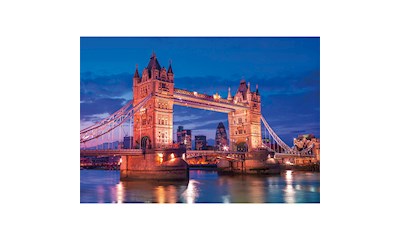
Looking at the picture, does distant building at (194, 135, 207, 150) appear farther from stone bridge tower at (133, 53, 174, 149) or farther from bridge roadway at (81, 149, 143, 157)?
bridge roadway at (81, 149, 143, 157)

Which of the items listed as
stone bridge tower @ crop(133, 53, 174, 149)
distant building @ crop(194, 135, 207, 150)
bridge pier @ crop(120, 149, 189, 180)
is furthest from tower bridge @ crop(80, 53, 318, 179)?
distant building @ crop(194, 135, 207, 150)

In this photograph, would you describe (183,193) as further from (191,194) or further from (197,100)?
(197,100)

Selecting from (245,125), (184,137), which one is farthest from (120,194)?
(245,125)

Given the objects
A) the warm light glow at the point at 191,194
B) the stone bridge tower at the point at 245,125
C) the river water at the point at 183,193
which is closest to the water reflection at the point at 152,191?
the river water at the point at 183,193
